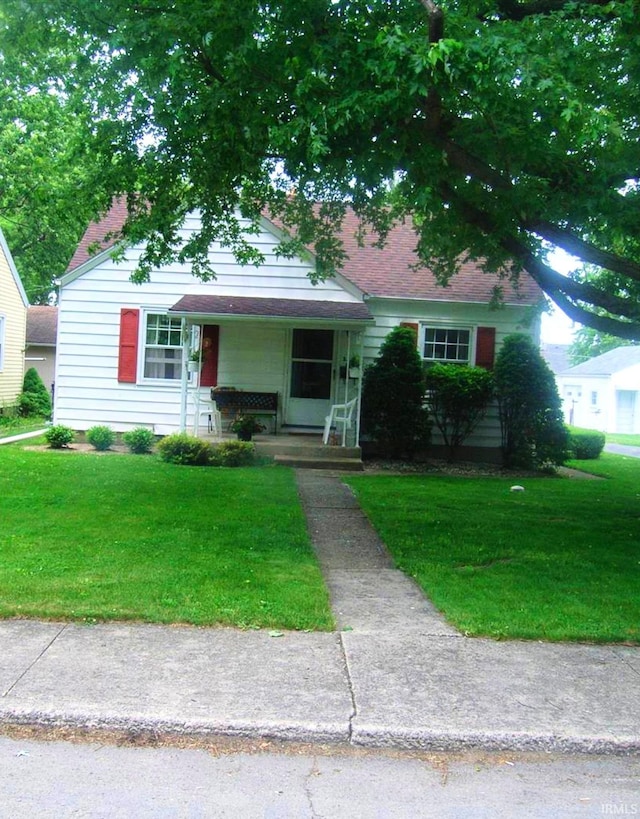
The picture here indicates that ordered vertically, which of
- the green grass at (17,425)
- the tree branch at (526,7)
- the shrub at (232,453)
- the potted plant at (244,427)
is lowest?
the green grass at (17,425)

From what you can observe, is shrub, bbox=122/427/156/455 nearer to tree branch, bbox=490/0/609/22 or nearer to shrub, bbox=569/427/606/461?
tree branch, bbox=490/0/609/22

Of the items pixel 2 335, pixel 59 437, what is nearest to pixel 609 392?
pixel 2 335

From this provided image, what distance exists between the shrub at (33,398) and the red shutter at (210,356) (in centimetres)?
1177

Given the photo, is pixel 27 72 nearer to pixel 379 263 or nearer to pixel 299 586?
pixel 299 586

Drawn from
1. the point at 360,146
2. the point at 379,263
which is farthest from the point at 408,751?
the point at 379,263

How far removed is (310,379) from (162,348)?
326 cm

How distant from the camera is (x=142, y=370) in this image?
52.5ft

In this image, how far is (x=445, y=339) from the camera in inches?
643

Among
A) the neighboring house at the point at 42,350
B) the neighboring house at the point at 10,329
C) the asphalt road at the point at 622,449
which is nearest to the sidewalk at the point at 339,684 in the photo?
the asphalt road at the point at 622,449

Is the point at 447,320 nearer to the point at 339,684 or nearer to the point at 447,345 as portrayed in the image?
the point at 447,345

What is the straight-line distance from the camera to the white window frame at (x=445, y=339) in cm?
1616

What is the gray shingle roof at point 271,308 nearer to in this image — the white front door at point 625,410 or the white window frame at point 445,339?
the white window frame at point 445,339

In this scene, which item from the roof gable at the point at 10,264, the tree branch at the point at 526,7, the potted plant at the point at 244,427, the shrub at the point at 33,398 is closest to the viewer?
the tree branch at the point at 526,7

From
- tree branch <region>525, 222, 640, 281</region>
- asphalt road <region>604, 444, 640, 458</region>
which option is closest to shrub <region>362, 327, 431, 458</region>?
tree branch <region>525, 222, 640, 281</region>
